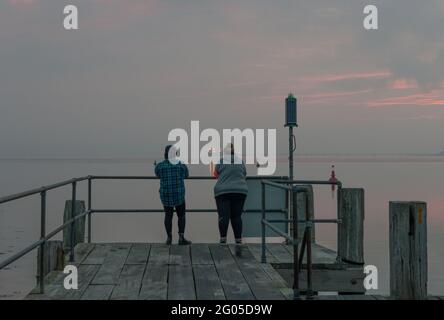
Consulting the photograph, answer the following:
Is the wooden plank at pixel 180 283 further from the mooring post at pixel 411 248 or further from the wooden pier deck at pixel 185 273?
the mooring post at pixel 411 248

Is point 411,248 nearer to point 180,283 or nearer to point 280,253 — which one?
point 180,283

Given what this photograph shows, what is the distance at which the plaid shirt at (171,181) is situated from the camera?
1013 centimetres

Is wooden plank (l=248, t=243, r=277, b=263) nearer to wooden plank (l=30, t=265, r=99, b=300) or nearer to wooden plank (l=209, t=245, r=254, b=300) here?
wooden plank (l=209, t=245, r=254, b=300)

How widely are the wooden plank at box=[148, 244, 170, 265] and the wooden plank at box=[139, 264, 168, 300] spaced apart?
321 millimetres

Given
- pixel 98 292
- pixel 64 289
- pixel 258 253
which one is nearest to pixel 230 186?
pixel 258 253

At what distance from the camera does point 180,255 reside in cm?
948

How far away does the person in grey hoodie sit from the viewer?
32.5 ft

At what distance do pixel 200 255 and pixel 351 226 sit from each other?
2.49m

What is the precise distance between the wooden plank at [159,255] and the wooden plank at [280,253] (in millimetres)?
1751

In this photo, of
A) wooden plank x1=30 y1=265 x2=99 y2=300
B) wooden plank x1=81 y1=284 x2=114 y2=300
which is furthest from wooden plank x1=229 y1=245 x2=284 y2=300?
wooden plank x1=30 y1=265 x2=99 y2=300
